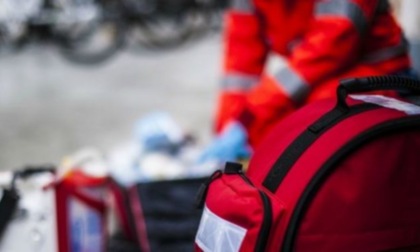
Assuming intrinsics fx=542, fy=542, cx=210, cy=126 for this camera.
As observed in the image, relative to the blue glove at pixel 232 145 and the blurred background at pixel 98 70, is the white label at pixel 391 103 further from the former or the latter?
the blurred background at pixel 98 70

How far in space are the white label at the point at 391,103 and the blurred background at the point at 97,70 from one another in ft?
8.85

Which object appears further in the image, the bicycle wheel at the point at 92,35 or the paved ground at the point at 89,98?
the bicycle wheel at the point at 92,35

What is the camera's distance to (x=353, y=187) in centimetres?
93

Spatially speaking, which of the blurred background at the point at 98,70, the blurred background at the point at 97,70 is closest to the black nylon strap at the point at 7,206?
the blurred background at the point at 98,70

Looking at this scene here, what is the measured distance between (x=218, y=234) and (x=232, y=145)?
78 centimetres

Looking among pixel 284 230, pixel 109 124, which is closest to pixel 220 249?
pixel 284 230

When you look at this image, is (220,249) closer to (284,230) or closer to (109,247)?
(284,230)

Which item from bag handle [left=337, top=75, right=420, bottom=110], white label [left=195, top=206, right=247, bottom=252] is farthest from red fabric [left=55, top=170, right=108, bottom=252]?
bag handle [left=337, top=75, right=420, bottom=110]

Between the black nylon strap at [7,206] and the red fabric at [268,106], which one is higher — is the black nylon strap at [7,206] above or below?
below

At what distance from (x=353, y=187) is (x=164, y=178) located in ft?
3.91

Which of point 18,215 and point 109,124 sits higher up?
point 18,215

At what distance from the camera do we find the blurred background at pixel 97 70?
401 cm

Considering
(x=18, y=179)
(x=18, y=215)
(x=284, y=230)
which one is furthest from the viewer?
(x=18, y=179)

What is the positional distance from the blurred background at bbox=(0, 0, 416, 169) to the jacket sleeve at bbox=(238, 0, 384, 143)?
0.94m
